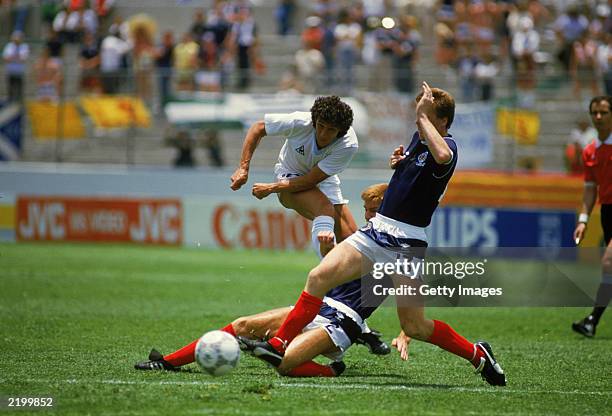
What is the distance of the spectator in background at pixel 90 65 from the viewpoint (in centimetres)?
2156

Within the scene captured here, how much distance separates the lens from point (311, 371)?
25.1 ft

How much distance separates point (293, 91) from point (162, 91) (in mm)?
2879

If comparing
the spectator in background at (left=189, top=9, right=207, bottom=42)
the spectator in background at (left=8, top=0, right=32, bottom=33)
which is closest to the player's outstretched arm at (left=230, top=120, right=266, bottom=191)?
the spectator in background at (left=189, top=9, right=207, bottom=42)

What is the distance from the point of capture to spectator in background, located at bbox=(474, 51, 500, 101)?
2008cm

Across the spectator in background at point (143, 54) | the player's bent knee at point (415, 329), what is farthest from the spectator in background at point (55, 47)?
the player's bent knee at point (415, 329)

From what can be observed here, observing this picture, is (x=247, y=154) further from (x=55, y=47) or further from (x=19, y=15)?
(x=19, y=15)

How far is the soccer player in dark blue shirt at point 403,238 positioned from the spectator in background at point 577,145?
13.1 meters

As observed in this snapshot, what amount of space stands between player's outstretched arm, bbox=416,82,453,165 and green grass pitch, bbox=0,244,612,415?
1.72 metres

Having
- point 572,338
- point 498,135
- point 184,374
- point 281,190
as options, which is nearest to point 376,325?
point 572,338

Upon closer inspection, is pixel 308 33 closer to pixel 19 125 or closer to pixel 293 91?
pixel 293 91

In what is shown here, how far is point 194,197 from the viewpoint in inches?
823

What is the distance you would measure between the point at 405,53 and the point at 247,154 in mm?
13260

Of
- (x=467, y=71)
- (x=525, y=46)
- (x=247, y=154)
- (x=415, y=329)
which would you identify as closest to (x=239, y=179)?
(x=247, y=154)

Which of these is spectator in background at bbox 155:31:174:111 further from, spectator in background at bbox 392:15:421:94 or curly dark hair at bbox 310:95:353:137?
curly dark hair at bbox 310:95:353:137
